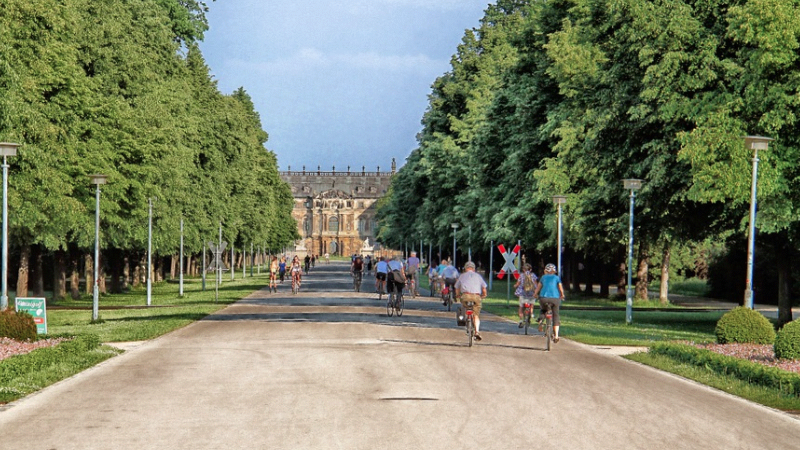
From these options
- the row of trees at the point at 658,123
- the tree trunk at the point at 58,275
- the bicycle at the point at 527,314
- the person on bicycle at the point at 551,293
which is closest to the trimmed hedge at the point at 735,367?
the person on bicycle at the point at 551,293

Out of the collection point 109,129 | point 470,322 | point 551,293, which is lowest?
point 470,322

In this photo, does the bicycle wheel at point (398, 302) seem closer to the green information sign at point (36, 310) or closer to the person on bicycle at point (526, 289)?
the person on bicycle at point (526, 289)

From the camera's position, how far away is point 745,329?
2181 cm

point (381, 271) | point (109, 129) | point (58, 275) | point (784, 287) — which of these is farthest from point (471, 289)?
point (58, 275)

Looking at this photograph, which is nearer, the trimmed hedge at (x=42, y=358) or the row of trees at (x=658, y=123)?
the trimmed hedge at (x=42, y=358)

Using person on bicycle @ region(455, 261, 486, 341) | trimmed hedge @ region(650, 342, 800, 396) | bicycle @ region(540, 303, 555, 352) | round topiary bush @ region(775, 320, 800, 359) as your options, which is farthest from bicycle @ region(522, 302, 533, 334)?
round topiary bush @ region(775, 320, 800, 359)

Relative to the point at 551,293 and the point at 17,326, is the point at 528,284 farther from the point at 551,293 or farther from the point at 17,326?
the point at 17,326

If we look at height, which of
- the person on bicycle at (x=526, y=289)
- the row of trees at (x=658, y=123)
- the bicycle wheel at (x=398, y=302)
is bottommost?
the bicycle wheel at (x=398, y=302)

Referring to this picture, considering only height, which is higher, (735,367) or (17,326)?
(17,326)

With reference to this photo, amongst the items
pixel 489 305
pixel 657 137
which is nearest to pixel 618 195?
pixel 657 137

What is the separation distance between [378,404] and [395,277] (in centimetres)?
2002

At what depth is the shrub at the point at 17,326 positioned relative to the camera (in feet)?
70.2

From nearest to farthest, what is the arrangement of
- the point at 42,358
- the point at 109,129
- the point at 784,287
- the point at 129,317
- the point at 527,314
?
the point at 42,358 < the point at 527,314 < the point at 784,287 < the point at 129,317 < the point at 109,129

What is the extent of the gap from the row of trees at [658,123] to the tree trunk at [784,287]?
0.13 feet
